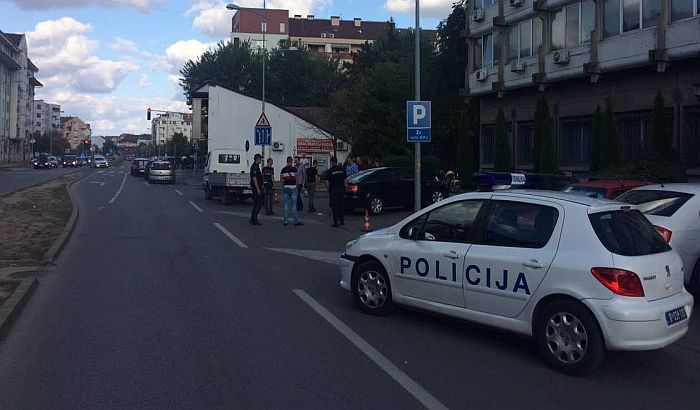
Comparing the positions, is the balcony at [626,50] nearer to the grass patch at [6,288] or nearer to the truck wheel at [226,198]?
the truck wheel at [226,198]

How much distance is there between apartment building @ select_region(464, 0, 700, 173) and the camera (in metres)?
21.7

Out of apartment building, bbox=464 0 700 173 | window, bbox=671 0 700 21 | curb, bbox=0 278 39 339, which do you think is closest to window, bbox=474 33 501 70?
apartment building, bbox=464 0 700 173

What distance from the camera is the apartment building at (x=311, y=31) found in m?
103

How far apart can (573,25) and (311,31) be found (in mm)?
83650

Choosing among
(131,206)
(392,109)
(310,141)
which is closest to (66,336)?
(131,206)

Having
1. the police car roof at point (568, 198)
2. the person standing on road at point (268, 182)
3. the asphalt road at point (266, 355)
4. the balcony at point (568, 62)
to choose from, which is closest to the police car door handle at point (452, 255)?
the police car roof at point (568, 198)

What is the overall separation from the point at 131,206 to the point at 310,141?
2141cm

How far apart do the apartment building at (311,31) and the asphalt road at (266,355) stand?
93.9 m

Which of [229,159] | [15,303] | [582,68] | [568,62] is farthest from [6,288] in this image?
[229,159]

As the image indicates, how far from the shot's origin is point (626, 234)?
670 cm

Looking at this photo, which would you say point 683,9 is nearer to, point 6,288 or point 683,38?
point 683,38

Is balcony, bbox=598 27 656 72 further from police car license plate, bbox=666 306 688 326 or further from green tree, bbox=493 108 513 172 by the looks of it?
police car license plate, bbox=666 306 688 326

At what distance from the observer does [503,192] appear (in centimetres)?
756

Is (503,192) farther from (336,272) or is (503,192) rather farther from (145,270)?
(145,270)
